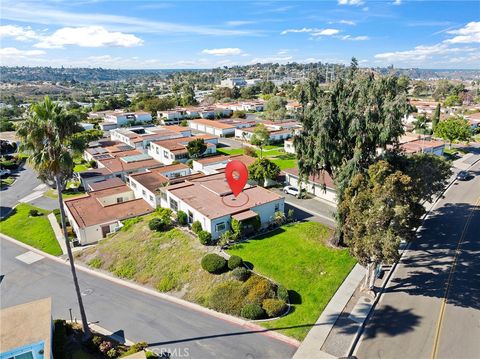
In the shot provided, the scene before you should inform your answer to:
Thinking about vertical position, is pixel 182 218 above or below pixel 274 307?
above

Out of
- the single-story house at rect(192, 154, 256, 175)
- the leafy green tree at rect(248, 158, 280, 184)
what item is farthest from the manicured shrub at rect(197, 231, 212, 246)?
the single-story house at rect(192, 154, 256, 175)

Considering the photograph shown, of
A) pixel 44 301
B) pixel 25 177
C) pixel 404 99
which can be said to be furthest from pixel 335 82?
pixel 25 177

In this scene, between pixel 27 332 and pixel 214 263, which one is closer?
pixel 27 332

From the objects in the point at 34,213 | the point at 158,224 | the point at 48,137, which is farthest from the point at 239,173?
the point at 34,213

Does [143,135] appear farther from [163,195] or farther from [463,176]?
[463,176]

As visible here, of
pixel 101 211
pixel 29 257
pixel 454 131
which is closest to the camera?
pixel 29 257

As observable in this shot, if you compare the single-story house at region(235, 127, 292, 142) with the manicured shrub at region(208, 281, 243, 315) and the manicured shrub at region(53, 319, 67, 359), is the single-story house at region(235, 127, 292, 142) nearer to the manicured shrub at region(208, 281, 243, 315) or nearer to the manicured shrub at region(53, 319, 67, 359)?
the manicured shrub at region(208, 281, 243, 315)
